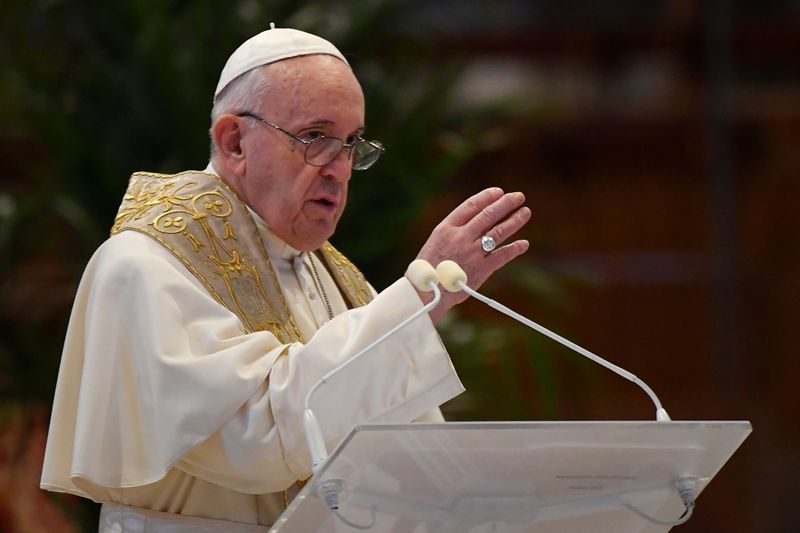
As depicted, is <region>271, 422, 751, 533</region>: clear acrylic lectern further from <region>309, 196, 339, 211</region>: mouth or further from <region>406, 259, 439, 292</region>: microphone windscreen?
<region>309, 196, 339, 211</region>: mouth

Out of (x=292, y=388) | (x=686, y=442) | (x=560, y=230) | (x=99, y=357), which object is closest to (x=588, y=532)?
(x=686, y=442)

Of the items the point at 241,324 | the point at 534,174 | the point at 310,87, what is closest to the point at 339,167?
the point at 310,87

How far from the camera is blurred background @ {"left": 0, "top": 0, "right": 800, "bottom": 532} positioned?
514cm

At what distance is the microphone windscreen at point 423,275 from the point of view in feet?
7.79

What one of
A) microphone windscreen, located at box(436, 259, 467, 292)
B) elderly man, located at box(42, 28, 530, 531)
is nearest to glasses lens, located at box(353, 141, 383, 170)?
elderly man, located at box(42, 28, 530, 531)

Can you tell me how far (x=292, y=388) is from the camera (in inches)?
94.2

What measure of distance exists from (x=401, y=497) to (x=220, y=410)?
0.49m

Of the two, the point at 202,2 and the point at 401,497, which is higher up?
the point at 202,2

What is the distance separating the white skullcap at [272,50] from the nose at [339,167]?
0.26 metres

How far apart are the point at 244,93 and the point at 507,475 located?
47.0 inches

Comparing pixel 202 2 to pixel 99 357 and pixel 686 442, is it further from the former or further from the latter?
pixel 686 442

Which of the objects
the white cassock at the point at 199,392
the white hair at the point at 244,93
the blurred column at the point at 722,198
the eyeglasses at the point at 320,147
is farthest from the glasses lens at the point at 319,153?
the blurred column at the point at 722,198

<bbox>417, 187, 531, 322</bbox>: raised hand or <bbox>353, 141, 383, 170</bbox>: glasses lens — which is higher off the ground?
<bbox>353, 141, 383, 170</bbox>: glasses lens

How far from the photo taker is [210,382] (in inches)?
95.4
